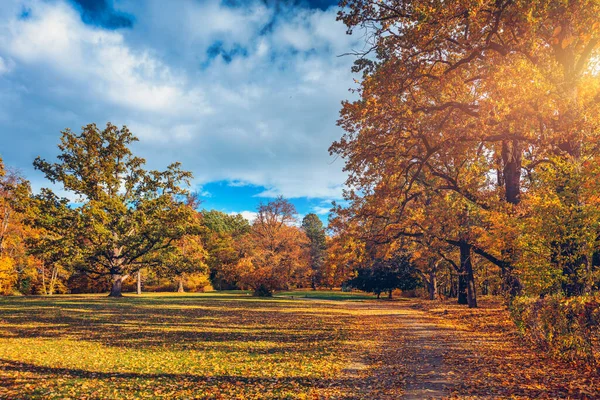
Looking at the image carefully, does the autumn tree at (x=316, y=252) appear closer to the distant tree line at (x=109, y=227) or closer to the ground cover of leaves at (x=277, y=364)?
the distant tree line at (x=109, y=227)

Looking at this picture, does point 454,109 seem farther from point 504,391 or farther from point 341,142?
point 504,391

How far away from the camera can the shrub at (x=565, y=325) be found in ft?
25.4

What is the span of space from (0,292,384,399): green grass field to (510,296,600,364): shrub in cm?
519

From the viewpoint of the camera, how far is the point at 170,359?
33.2ft

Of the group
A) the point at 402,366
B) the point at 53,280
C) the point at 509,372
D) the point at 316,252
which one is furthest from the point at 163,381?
the point at 316,252

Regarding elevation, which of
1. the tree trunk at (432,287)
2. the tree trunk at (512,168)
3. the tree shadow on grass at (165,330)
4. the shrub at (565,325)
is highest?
the tree trunk at (512,168)

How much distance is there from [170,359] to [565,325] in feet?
32.8

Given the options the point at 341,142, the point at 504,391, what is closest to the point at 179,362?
the point at 504,391

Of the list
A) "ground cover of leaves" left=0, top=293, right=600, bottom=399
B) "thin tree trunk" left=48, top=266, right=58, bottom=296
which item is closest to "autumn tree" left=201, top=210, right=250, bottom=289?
"thin tree trunk" left=48, top=266, right=58, bottom=296

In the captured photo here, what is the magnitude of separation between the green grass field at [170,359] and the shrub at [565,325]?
519 cm

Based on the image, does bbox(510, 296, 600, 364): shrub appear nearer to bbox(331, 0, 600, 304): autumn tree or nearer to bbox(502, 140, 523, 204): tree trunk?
bbox(331, 0, 600, 304): autumn tree

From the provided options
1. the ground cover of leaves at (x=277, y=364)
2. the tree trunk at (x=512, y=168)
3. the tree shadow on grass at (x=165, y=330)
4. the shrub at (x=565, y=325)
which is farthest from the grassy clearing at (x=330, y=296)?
the shrub at (x=565, y=325)

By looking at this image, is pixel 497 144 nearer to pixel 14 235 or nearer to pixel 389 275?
pixel 389 275

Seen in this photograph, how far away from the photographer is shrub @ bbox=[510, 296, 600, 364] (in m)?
7.75
